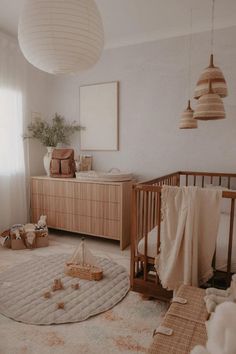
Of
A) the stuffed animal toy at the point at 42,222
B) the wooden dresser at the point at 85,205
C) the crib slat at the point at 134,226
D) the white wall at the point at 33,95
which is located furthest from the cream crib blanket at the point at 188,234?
the white wall at the point at 33,95

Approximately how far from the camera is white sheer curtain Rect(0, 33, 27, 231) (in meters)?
3.18

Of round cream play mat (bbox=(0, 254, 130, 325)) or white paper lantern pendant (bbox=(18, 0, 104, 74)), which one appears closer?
white paper lantern pendant (bbox=(18, 0, 104, 74))

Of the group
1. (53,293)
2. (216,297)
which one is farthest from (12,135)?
(216,297)

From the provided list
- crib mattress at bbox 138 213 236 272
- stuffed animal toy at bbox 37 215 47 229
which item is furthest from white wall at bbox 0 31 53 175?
crib mattress at bbox 138 213 236 272

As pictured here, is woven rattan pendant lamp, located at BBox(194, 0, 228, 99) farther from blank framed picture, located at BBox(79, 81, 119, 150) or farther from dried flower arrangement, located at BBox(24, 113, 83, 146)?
dried flower arrangement, located at BBox(24, 113, 83, 146)

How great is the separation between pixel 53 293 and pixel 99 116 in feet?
7.66

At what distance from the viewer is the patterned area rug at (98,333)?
1.49 meters

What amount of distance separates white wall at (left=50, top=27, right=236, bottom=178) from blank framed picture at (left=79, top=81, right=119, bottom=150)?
9 cm

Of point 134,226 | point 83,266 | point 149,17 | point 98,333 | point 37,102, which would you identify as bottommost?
point 98,333

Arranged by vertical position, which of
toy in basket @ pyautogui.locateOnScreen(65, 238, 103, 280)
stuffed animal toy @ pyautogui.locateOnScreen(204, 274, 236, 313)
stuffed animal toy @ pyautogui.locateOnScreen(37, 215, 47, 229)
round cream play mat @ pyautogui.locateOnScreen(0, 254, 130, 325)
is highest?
stuffed animal toy @ pyautogui.locateOnScreen(204, 274, 236, 313)

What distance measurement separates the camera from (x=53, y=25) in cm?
109

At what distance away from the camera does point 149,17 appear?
9.05 feet

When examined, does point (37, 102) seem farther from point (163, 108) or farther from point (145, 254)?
point (145, 254)

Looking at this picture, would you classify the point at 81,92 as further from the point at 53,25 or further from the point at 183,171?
the point at 53,25
